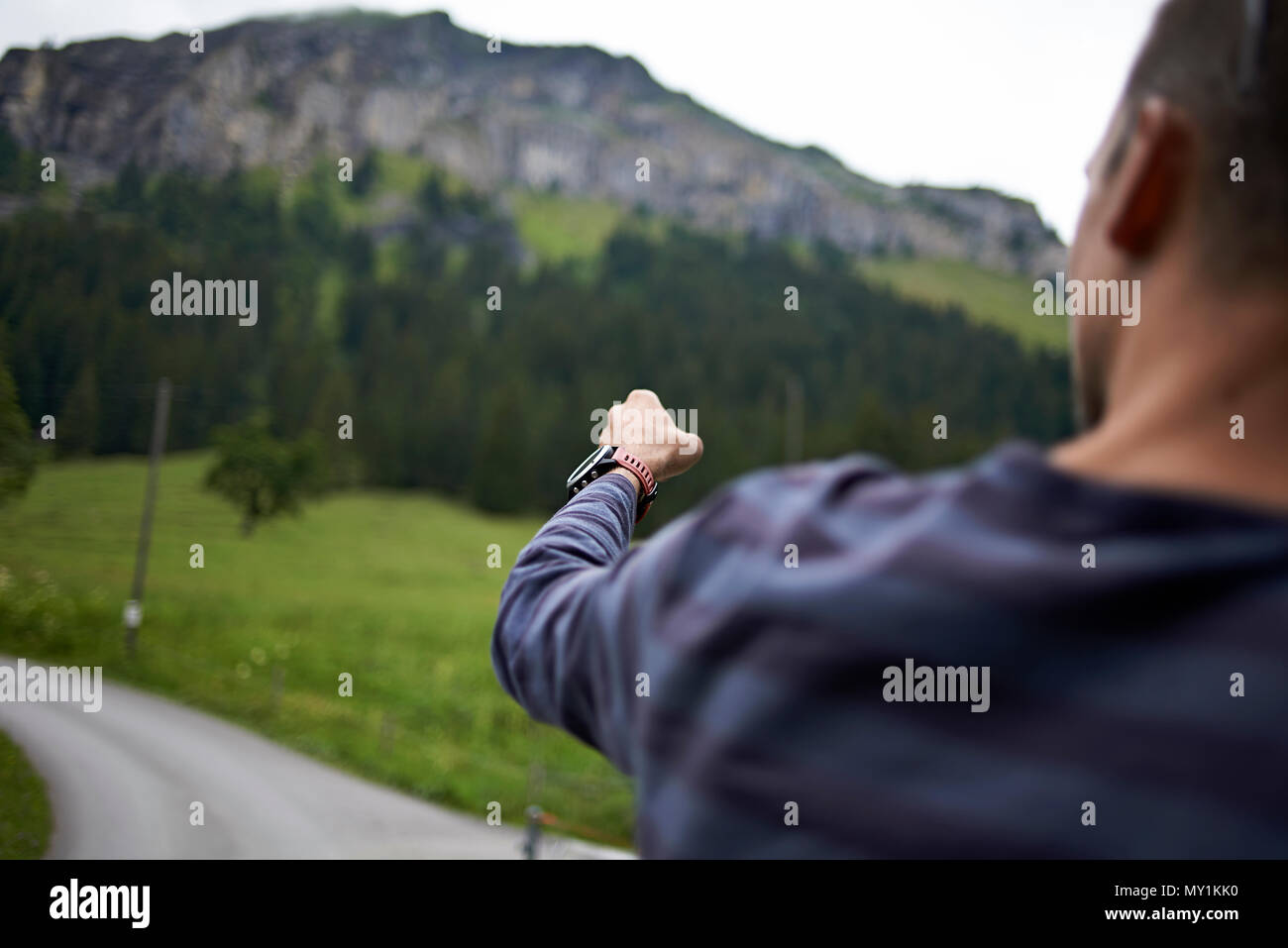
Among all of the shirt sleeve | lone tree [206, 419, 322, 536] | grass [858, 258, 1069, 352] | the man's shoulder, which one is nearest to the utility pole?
lone tree [206, 419, 322, 536]

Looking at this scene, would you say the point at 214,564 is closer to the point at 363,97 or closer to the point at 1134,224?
the point at 1134,224

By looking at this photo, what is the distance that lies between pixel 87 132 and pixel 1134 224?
10.6 metres

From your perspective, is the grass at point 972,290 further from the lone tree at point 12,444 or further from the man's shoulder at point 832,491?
the man's shoulder at point 832,491

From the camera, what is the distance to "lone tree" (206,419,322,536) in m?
28.7

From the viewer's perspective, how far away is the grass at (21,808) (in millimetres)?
5449

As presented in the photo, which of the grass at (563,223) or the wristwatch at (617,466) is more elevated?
the grass at (563,223)

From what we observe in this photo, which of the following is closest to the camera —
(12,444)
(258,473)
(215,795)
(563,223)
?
(12,444)

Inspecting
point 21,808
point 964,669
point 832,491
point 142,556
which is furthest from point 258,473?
point 964,669

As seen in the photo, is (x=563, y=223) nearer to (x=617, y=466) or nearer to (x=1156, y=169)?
(x=617, y=466)

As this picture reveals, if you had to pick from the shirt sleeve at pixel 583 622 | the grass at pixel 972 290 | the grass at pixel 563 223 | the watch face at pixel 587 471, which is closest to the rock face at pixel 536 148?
the grass at pixel 563 223

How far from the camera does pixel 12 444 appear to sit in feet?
19.5

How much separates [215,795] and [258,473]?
15.8 meters
